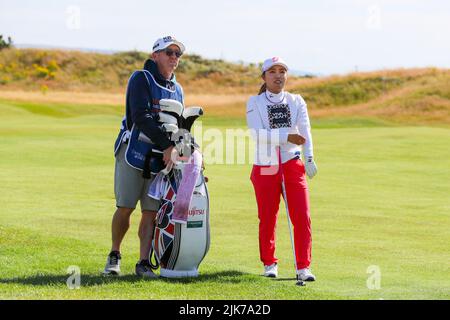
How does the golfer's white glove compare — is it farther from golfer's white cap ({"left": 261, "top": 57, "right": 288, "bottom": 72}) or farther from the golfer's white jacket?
golfer's white cap ({"left": 261, "top": 57, "right": 288, "bottom": 72})

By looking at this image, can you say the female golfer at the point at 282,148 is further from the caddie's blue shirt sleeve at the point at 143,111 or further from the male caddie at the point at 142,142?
the caddie's blue shirt sleeve at the point at 143,111

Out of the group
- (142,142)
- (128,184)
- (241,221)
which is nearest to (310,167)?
(142,142)

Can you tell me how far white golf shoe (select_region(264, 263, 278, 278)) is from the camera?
341 inches

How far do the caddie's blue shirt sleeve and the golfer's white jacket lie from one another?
933 mm

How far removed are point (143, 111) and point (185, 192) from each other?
0.79 m

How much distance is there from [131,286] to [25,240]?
3425 mm

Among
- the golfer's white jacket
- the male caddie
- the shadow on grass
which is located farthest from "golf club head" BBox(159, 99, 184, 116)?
the shadow on grass

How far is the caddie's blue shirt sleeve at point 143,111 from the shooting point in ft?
26.4

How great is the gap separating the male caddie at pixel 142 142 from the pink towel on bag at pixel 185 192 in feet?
0.65
